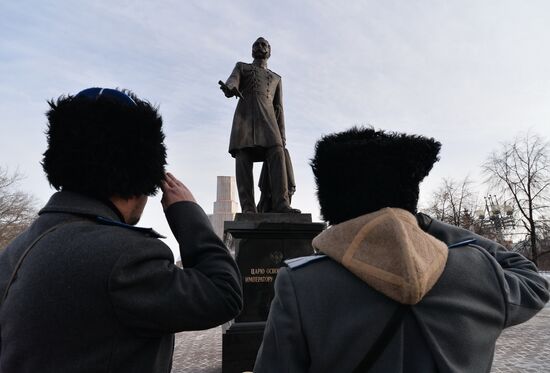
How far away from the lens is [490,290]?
1306 mm

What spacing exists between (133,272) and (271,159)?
5.81 meters

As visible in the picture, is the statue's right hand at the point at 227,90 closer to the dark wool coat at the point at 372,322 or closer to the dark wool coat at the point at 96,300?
the dark wool coat at the point at 96,300

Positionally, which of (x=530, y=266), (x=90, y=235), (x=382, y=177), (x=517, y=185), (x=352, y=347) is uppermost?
(x=517, y=185)

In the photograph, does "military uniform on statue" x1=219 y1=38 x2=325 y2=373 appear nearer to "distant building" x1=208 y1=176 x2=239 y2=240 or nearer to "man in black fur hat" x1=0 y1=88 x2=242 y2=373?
"man in black fur hat" x1=0 y1=88 x2=242 y2=373

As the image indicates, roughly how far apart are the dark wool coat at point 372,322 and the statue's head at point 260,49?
661 centimetres

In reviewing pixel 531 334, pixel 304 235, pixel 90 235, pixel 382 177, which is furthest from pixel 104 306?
pixel 531 334

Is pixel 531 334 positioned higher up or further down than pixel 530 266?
further down

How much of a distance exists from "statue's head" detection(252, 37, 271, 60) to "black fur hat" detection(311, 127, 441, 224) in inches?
243

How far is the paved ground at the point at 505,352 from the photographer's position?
6574mm

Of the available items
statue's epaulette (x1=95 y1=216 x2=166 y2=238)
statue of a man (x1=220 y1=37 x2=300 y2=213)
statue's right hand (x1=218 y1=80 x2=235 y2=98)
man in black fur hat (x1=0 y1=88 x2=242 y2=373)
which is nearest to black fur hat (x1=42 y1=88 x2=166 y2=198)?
man in black fur hat (x1=0 y1=88 x2=242 y2=373)

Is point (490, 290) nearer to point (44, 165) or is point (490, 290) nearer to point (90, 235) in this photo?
point (90, 235)

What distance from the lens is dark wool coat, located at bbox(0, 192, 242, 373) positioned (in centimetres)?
117

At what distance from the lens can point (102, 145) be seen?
4.82 ft

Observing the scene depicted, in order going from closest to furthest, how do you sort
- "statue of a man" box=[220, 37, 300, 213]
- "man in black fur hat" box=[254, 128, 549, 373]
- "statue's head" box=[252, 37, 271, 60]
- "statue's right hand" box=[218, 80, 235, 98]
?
"man in black fur hat" box=[254, 128, 549, 373]
"statue's right hand" box=[218, 80, 235, 98]
"statue of a man" box=[220, 37, 300, 213]
"statue's head" box=[252, 37, 271, 60]
